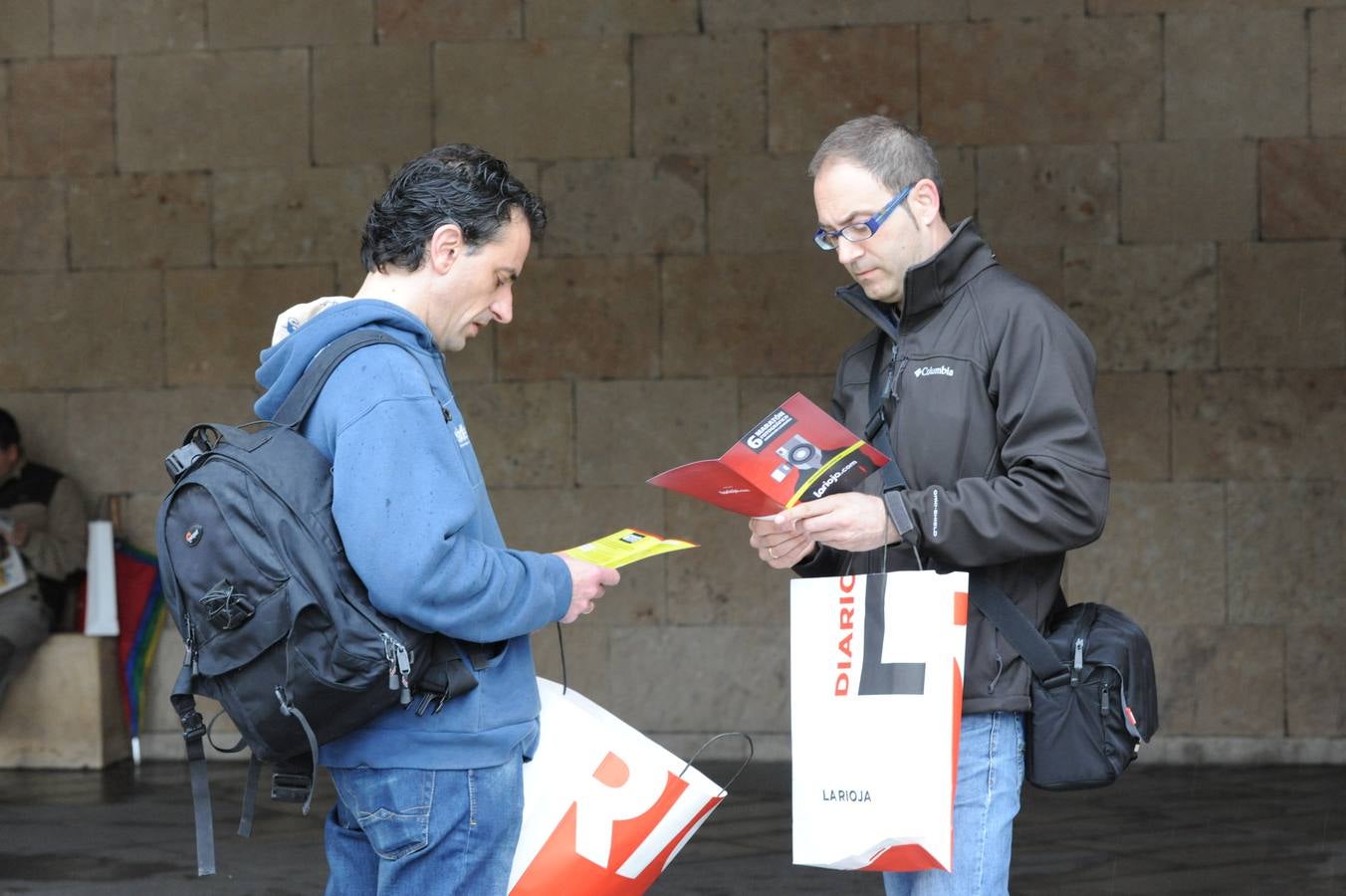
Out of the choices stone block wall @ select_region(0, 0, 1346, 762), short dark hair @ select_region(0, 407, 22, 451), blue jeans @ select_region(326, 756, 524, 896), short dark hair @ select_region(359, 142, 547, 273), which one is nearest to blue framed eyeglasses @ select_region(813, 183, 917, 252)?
short dark hair @ select_region(359, 142, 547, 273)

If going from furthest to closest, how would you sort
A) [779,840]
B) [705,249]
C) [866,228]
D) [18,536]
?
[705,249] < [18,536] < [779,840] < [866,228]

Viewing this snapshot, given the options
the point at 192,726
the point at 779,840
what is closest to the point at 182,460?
the point at 192,726

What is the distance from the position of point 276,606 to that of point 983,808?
1.10 m

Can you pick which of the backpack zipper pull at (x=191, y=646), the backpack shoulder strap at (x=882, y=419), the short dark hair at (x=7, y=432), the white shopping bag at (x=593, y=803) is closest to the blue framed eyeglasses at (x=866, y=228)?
the backpack shoulder strap at (x=882, y=419)

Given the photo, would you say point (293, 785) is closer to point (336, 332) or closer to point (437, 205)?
point (336, 332)

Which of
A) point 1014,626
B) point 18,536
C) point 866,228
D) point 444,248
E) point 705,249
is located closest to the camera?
point 444,248

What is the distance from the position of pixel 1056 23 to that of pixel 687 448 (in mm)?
2292

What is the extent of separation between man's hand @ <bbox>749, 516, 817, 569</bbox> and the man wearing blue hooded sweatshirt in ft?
0.96

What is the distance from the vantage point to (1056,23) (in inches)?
264

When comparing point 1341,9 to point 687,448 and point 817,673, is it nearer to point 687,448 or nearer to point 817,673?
point 687,448

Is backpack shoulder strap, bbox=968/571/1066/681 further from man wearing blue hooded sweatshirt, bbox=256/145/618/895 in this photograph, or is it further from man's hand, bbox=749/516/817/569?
man wearing blue hooded sweatshirt, bbox=256/145/618/895

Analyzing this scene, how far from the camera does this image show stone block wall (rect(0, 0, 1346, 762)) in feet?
21.8

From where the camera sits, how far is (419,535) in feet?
7.21

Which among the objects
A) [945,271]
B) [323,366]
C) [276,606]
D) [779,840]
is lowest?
[779,840]
